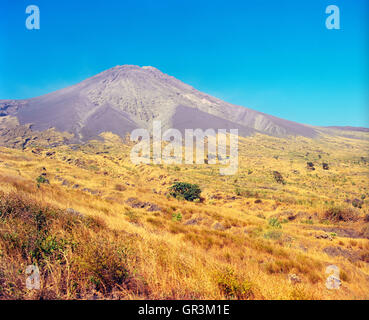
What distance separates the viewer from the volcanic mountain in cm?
12031

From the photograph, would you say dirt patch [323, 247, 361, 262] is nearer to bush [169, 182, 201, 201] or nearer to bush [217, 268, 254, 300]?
bush [217, 268, 254, 300]

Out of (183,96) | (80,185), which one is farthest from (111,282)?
(183,96)

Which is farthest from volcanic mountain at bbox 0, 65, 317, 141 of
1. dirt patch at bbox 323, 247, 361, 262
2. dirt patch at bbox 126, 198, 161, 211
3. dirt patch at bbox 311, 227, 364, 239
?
dirt patch at bbox 323, 247, 361, 262

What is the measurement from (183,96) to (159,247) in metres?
193

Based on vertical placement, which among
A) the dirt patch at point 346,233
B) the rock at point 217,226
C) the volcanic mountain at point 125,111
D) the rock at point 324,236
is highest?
the volcanic mountain at point 125,111

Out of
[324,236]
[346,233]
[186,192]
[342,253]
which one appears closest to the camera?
[342,253]

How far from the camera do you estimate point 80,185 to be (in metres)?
18.2

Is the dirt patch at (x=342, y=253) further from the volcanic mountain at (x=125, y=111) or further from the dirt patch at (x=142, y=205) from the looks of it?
the volcanic mountain at (x=125, y=111)

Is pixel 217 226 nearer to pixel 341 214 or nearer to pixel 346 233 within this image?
pixel 346 233

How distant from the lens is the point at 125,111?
156125mm

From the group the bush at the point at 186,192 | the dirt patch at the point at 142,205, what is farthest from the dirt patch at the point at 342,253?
the bush at the point at 186,192

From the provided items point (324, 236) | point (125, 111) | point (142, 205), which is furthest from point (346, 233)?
point (125, 111)

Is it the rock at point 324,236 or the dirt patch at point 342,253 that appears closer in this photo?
the dirt patch at point 342,253

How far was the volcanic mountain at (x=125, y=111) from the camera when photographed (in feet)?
395
